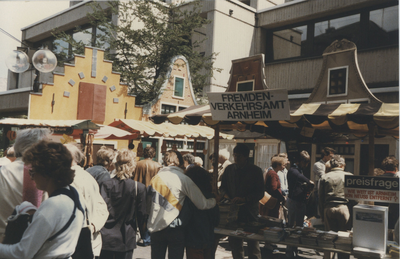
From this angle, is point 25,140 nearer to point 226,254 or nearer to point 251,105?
point 251,105

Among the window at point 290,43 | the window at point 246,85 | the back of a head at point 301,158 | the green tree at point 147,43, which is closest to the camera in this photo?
the window at point 246,85

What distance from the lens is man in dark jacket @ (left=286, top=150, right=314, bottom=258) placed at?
271 inches

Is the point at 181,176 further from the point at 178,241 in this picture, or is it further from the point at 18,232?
the point at 18,232

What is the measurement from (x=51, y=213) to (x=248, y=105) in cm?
359

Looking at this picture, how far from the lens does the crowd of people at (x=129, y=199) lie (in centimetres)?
208

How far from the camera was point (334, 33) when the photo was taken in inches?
698

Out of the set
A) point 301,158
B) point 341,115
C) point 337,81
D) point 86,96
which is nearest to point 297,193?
point 301,158

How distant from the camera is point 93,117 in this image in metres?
16.7

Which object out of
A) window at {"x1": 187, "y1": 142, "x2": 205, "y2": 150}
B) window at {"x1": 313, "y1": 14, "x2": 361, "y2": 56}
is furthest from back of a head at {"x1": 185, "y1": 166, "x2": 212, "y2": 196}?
window at {"x1": 187, "y1": 142, "x2": 205, "y2": 150}

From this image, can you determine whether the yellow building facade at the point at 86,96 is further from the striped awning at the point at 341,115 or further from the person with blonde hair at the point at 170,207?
the person with blonde hair at the point at 170,207

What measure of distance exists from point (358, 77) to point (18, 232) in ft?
30.3

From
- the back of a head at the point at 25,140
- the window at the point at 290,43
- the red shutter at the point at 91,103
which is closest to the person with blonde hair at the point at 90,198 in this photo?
the back of a head at the point at 25,140

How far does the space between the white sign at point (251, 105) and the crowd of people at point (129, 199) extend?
538 mm

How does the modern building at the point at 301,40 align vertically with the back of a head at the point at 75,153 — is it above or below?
above
